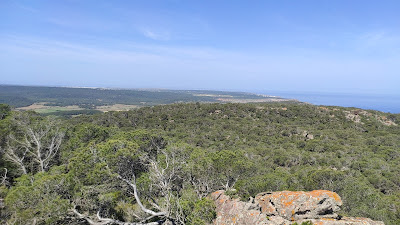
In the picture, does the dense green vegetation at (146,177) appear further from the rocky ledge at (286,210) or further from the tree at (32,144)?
the rocky ledge at (286,210)

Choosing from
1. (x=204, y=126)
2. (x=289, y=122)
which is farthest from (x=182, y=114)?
(x=289, y=122)

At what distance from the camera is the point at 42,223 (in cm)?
968

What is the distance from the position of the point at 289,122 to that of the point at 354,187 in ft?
164

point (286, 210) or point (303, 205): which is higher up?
point (303, 205)

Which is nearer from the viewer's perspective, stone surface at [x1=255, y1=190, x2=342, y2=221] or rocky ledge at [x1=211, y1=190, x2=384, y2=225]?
rocky ledge at [x1=211, y1=190, x2=384, y2=225]

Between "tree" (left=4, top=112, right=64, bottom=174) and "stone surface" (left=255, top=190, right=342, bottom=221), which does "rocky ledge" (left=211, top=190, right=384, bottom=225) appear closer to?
"stone surface" (left=255, top=190, right=342, bottom=221)

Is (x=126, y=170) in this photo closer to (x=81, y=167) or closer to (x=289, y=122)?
(x=81, y=167)

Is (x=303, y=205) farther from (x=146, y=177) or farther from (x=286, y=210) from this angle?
(x=146, y=177)

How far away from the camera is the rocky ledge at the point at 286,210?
7.84 meters

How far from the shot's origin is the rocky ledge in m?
7.84

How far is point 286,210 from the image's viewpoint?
9109 millimetres

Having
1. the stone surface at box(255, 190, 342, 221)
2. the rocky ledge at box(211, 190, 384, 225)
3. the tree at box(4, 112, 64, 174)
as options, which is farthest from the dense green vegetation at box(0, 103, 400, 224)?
the stone surface at box(255, 190, 342, 221)

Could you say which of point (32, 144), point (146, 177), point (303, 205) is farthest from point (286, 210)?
point (32, 144)

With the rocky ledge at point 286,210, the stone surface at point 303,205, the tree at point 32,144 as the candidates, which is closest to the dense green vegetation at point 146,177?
the tree at point 32,144
